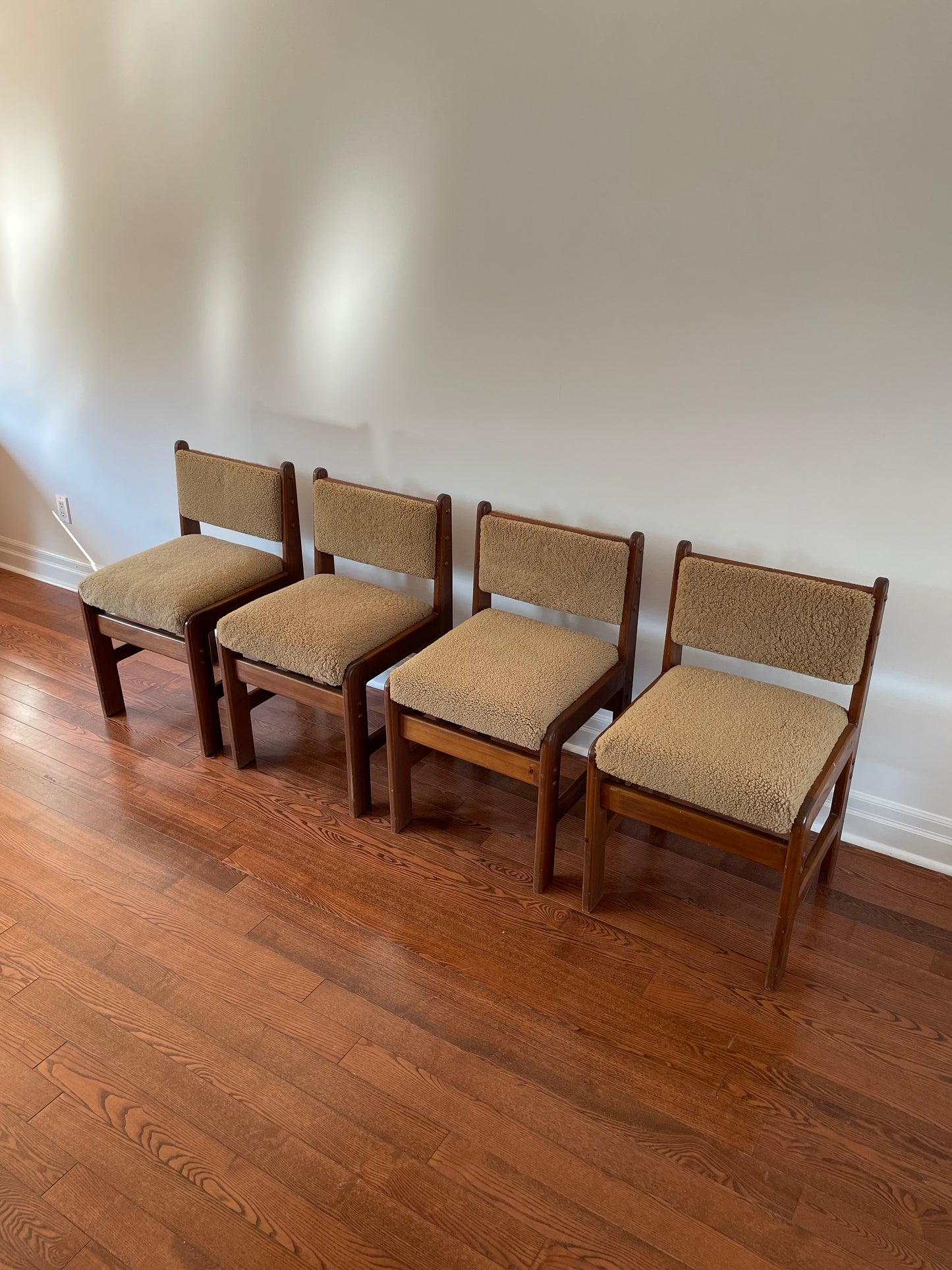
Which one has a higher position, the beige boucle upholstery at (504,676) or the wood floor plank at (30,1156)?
the beige boucle upholstery at (504,676)

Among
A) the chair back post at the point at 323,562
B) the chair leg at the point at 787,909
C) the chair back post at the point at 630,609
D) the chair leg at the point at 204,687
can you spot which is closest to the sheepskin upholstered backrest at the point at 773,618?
the chair back post at the point at 630,609

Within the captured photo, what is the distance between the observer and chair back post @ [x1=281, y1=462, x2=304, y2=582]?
2.58m

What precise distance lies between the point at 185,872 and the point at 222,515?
1110 mm

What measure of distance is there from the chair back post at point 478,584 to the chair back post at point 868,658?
3.05 feet

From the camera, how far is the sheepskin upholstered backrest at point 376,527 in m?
2.37

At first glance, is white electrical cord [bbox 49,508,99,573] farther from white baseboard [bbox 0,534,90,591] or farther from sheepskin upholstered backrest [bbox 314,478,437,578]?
sheepskin upholstered backrest [bbox 314,478,437,578]

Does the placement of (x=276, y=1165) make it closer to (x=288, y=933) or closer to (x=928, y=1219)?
(x=288, y=933)

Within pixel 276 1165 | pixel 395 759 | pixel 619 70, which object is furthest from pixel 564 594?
pixel 276 1165

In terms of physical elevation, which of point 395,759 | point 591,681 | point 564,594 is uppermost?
point 564,594

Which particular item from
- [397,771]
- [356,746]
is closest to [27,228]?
[356,746]

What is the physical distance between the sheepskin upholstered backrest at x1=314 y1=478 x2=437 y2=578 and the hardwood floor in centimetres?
65

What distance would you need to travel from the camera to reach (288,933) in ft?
6.48

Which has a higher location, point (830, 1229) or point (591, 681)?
point (591, 681)

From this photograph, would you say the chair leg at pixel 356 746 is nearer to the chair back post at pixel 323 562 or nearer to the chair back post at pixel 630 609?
the chair back post at pixel 323 562
